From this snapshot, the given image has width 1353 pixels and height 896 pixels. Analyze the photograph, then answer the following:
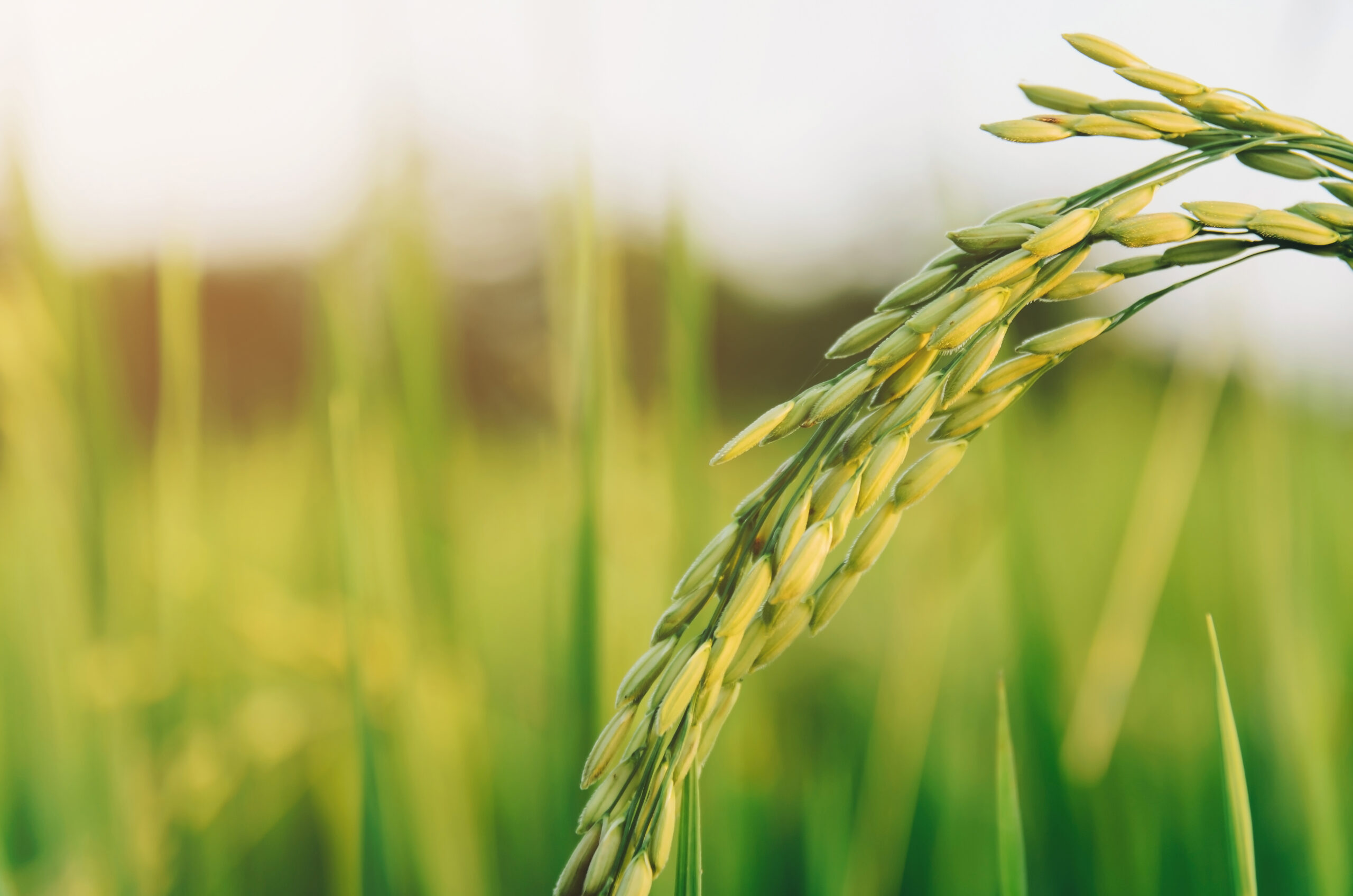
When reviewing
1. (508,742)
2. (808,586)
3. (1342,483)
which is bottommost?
(508,742)

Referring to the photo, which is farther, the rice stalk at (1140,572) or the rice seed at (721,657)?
the rice stalk at (1140,572)

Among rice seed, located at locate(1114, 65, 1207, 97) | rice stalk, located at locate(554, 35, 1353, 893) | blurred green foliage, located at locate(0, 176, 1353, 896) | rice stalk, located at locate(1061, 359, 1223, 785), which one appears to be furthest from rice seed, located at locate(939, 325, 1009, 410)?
rice stalk, located at locate(1061, 359, 1223, 785)

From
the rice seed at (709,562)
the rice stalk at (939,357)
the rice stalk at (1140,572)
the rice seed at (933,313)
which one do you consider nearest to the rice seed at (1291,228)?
the rice stalk at (939,357)

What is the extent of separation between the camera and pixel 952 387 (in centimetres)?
28

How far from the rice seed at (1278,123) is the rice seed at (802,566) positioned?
0.20 m

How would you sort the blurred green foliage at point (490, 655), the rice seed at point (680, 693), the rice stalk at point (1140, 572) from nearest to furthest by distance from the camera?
the rice seed at point (680, 693)
the blurred green foliage at point (490, 655)
the rice stalk at point (1140, 572)

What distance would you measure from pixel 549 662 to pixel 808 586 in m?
0.37

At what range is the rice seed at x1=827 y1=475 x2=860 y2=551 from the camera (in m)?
0.26

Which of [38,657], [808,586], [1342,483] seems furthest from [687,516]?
[1342,483]

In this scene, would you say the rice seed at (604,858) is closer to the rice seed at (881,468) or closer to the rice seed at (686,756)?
the rice seed at (686,756)

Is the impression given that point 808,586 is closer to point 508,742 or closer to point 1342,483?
point 508,742

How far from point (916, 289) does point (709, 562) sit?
4.6 inches

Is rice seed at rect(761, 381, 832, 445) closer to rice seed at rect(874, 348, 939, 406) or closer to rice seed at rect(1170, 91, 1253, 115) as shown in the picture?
rice seed at rect(874, 348, 939, 406)

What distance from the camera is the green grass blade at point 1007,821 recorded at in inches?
13.0
